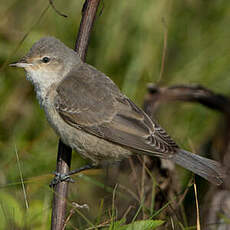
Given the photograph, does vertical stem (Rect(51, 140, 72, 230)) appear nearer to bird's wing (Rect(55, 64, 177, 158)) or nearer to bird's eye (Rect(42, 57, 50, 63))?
bird's wing (Rect(55, 64, 177, 158))

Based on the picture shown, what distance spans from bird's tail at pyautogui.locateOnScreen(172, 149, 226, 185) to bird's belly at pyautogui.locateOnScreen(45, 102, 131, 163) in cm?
51

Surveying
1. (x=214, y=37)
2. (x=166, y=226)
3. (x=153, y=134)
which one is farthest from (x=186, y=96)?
(x=214, y=37)

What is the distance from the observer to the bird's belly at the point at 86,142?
390 centimetres

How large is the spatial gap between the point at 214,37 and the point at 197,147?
A: 157cm

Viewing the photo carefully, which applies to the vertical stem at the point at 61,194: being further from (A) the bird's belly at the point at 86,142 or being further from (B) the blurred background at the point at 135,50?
(B) the blurred background at the point at 135,50

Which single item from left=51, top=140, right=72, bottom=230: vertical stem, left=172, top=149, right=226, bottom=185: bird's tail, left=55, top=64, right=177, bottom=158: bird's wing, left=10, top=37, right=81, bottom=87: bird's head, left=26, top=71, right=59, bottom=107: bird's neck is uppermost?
left=10, top=37, right=81, bottom=87: bird's head

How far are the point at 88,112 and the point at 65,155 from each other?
1.67 ft

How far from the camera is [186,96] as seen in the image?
4.41 meters

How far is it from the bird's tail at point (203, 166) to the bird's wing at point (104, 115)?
11 cm

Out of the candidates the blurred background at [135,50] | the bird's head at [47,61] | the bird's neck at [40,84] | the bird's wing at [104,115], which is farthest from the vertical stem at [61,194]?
the blurred background at [135,50]

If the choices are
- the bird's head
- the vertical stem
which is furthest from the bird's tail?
the bird's head

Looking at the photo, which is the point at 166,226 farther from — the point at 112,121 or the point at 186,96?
the point at 186,96

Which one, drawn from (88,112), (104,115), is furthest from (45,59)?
(104,115)

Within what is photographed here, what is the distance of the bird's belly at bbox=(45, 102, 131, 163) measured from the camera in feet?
12.8
